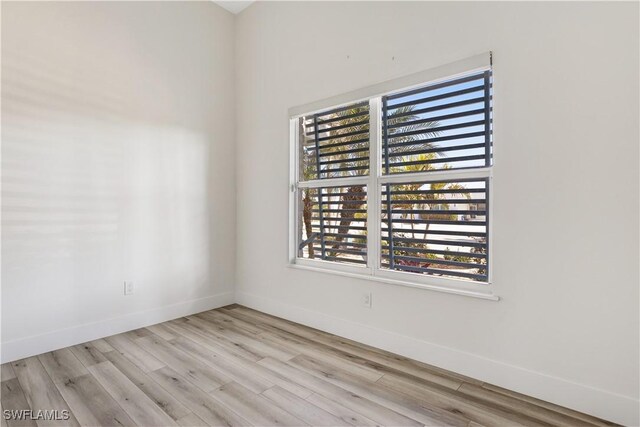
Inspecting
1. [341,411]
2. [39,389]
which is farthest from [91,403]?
[341,411]

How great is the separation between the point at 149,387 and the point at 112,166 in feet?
5.62

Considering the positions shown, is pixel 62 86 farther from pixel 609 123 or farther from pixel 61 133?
pixel 609 123

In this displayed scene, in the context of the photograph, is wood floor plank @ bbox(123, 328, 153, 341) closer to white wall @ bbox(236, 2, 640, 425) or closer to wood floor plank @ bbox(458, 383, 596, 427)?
white wall @ bbox(236, 2, 640, 425)

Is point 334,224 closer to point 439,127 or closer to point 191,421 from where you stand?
point 439,127

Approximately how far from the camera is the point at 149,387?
1911mm

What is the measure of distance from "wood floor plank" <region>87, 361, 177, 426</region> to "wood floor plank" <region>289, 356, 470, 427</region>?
0.83m

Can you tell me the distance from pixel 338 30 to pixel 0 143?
249 centimetres

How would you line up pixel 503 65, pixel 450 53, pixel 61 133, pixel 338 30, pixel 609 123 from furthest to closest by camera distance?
pixel 338 30 < pixel 61 133 < pixel 450 53 < pixel 503 65 < pixel 609 123

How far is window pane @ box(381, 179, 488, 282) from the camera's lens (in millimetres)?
2086

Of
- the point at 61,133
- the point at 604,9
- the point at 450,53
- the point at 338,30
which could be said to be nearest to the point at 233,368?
the point at 61,133

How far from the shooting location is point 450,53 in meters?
2.12

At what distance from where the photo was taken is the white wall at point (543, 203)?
1.61 m

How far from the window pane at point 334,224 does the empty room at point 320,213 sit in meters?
0.02

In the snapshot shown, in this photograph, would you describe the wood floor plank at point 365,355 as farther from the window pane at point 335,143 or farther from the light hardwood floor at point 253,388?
the window pane at point 335,143
